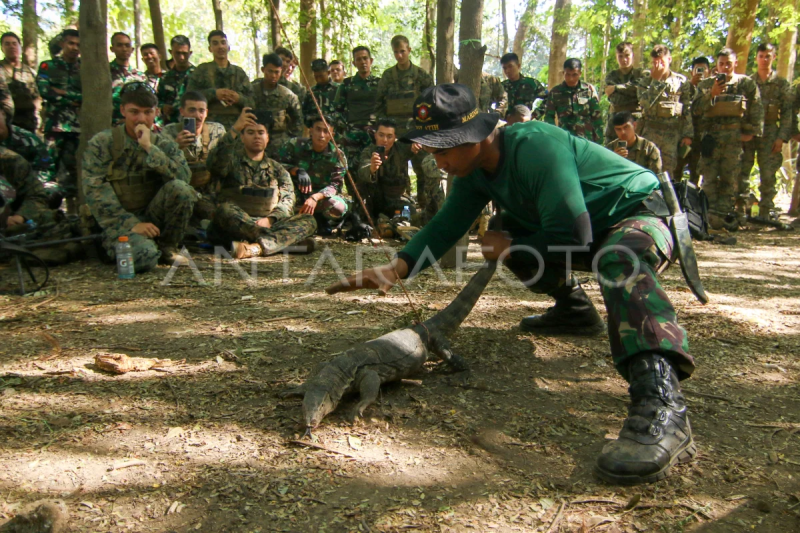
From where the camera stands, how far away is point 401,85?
860cm

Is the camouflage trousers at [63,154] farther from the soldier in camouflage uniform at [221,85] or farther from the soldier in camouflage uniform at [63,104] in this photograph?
the soldier in camouflage uniform at [221,85]

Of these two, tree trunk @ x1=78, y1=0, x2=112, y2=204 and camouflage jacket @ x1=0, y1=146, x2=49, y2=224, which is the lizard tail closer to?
Answer: tree trunk @ x1=78, y1=0, x2=112, y2=204

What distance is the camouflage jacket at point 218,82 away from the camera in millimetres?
8055

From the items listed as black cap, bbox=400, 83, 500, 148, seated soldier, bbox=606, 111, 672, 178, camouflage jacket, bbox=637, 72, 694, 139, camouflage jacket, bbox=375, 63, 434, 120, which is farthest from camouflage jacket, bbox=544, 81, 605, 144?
black cap, bbox=400, 83, 500, 148

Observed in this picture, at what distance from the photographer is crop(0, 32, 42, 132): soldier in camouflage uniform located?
7801 mm

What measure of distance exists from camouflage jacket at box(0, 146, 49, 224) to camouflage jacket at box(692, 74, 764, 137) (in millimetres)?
8746

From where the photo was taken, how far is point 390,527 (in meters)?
1.96

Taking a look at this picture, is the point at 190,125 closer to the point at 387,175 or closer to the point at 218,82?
the point at 218,82

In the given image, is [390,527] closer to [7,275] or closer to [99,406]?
[99,406]

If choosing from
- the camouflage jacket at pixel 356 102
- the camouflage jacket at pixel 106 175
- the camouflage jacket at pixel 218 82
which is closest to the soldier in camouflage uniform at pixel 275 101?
the camouflage jacket at pixel 218 82

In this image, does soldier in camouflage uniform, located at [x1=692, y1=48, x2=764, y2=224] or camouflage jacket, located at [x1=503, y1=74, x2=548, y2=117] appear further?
camouflage jacket, located at [x1=503, y1=74, x2=548, y2=117]

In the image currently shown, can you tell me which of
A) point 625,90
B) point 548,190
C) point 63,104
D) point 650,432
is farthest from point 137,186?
point 625,90

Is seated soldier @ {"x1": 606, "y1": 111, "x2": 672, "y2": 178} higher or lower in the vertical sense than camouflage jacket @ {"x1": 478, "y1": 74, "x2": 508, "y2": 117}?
lower

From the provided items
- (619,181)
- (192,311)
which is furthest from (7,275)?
(619,181)
